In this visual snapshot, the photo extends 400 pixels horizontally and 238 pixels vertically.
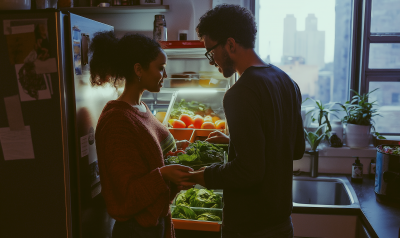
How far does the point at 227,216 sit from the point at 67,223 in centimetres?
78

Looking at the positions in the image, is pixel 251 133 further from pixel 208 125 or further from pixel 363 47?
pixel 363 47

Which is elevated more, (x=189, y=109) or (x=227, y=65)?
(x=227, y=65)

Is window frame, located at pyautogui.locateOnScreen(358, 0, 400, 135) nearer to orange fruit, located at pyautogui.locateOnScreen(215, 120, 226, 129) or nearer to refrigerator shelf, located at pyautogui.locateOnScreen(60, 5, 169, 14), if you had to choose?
orange fruit, located at pyautogui.locateOnScreen(215, 120, 226, 129)

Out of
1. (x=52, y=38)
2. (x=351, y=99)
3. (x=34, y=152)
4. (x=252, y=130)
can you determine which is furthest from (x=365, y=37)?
(x=34, y=152)

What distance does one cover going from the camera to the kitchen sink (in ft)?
8.54

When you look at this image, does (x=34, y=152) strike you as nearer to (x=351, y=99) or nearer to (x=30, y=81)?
(x=30, y=81)

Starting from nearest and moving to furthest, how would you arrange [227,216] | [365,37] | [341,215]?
[227,216]
[341,215]
[365,37]

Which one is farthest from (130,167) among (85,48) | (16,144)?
(85,48)

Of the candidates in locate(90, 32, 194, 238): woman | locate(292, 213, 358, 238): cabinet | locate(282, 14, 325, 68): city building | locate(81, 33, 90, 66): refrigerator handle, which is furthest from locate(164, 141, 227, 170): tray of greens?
locate(282, 14, 325, 68): city building

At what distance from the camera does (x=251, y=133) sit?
1.06 meters

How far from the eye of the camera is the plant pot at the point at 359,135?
2.70 metres

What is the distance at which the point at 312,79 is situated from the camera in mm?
2975

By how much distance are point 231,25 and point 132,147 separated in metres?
0.64

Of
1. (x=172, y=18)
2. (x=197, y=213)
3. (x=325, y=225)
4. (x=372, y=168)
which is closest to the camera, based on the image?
(x=197, y=213)
